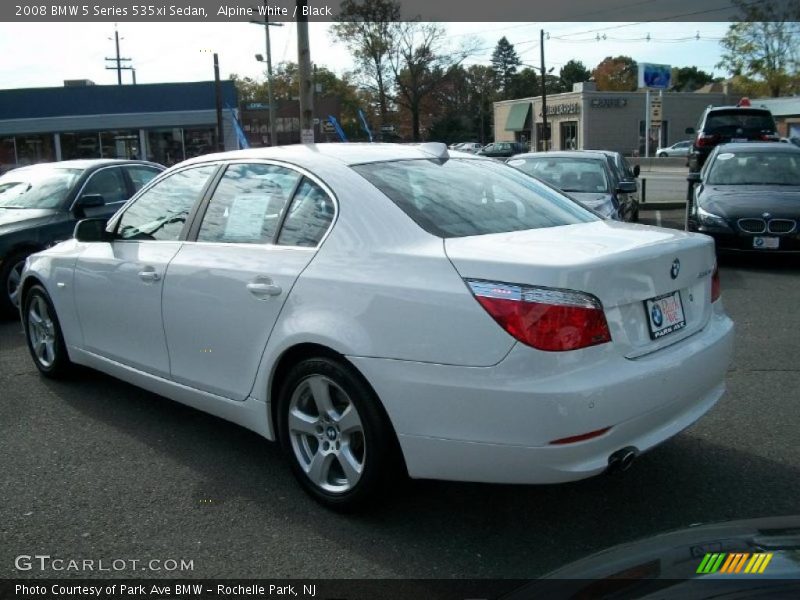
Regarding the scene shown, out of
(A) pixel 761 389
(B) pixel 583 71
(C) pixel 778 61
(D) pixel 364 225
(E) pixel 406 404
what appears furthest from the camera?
(B) pixel 583 71

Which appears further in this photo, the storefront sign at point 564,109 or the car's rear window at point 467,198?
the storefront sign at point 564,109

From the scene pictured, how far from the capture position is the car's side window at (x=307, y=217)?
373 cm

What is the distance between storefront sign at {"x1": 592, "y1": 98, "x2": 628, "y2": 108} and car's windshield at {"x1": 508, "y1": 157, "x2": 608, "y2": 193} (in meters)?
52.6

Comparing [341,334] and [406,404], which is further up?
[341,334]

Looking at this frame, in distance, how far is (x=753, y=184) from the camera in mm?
10711

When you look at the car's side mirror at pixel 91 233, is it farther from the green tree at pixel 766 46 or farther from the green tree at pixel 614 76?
the green tree at pixel 614 76

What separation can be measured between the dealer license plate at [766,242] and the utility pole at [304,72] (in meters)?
9.52

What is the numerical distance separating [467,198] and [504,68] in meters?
120

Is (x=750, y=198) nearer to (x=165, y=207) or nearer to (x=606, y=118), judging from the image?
(x=165, y=207)

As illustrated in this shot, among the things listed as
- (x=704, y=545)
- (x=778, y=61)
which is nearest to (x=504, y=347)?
(x=704, y=545)

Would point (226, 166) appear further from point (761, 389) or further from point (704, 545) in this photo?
point (761, 389)

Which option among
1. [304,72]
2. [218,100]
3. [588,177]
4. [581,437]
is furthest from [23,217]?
[218,100]

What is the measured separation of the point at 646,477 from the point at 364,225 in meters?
1.87

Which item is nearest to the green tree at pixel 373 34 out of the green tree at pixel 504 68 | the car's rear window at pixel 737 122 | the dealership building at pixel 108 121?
the dealership building at pixel 108 121
